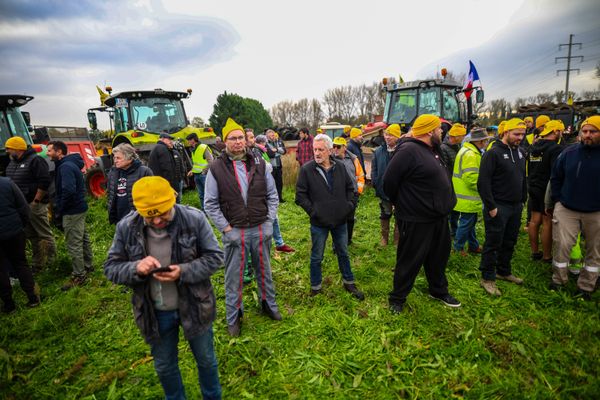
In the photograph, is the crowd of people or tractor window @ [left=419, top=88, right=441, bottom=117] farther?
tractor window @ [left=419, top=88, right=441, bottom=117]

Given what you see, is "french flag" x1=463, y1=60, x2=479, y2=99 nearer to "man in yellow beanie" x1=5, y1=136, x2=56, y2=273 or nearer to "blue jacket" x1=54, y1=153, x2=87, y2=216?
"blue jacket" x1=54, y1=153, x2=87, y2=216

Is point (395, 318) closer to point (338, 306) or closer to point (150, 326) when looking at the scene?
point (338, 306)

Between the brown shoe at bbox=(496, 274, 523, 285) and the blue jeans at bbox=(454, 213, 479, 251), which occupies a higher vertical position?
the blue jeans at bbox=(454, 213, 479, 251)

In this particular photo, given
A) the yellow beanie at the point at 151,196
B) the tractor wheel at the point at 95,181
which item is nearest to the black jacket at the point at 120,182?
the yellow beanie at the point at 151,196

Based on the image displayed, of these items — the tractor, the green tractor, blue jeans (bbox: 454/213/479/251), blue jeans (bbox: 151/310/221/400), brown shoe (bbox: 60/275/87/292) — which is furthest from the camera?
the green tractor

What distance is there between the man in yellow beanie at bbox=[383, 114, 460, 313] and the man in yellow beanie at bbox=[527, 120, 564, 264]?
2.11m

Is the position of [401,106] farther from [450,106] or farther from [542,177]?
[542,177]

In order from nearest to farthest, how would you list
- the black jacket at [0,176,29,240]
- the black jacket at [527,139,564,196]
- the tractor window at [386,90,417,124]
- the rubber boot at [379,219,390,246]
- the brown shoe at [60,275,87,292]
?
the black jacket at [0,176,29,240] < the black jacket at [527,139,564,196] < the brown shoe at [60,275,87,292] < the rubber boot at [379,219,390,246] < the tractor window at [386,90,417,124]

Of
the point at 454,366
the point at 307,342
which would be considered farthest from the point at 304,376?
the point at 454,366

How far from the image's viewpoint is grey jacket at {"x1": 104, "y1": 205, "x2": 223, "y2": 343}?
6.37 ft

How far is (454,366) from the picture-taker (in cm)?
265

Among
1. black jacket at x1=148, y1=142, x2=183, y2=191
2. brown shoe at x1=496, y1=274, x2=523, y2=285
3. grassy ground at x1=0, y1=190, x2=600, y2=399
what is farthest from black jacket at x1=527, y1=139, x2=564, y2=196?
Answer: black jacket at x1=148, y1=142, x2=183, y2=191

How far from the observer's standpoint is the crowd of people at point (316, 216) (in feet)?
6.66

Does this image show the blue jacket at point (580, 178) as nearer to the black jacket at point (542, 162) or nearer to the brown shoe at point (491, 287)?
the black jacket at point (542, 162)
